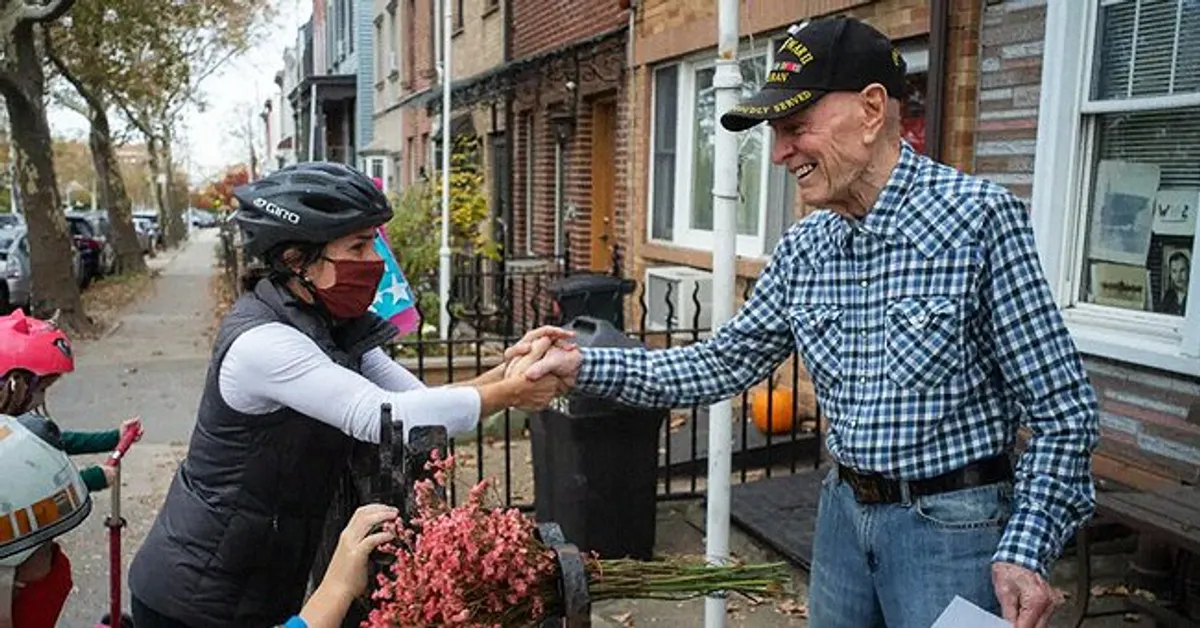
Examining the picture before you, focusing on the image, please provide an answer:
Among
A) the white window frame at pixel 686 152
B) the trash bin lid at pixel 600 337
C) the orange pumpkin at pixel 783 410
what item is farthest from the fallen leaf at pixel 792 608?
the white window frame at pixel 686 152

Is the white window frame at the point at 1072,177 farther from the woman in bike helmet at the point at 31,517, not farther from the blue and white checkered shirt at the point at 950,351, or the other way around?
the woman in bike helmet at the point at 31,517

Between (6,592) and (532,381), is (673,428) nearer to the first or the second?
(532,381)

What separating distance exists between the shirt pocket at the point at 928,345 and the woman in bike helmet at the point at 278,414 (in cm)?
95

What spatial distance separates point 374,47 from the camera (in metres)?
26.5

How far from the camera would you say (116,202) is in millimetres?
24844

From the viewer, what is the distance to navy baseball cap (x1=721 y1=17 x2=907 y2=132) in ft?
6.82

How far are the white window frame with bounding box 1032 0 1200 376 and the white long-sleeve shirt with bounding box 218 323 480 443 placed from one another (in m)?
3.52

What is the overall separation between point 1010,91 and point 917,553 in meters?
3.55

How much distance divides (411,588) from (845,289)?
117 cm

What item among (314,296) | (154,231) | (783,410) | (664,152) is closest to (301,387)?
(314,296)

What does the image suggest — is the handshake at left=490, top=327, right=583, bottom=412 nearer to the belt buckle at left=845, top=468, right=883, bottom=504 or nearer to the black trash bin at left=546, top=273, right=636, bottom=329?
the belt buckle at left=845, top=468, right=883, bottom=504

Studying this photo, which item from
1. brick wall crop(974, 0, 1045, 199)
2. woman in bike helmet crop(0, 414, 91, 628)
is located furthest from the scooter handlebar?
brick wall crop(974, 0, 1045, 199)

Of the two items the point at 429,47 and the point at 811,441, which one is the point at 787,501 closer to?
the point at 811,441

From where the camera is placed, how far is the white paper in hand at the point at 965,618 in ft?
6.37
